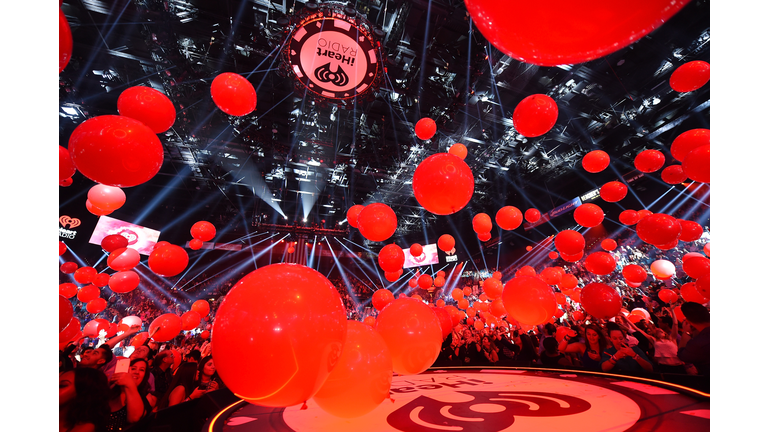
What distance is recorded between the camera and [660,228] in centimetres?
302

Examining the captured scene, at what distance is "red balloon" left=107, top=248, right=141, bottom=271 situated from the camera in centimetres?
433

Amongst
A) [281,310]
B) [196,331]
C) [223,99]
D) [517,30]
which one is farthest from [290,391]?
[196,331]

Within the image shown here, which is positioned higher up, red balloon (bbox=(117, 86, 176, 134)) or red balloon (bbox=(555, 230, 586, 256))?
red balloon (bbox=(117, 86, 176, 134))

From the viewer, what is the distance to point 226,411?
8.68ft

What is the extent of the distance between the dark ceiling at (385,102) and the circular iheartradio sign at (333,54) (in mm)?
426

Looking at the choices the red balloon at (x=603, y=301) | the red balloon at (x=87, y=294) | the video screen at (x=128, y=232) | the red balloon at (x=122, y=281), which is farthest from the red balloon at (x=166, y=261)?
the video screen at (x=128, y=232)

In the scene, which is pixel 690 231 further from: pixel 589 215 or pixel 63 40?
pixel 63 40

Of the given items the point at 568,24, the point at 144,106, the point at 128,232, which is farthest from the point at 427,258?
the point at 568,24

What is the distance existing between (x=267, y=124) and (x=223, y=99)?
350cm

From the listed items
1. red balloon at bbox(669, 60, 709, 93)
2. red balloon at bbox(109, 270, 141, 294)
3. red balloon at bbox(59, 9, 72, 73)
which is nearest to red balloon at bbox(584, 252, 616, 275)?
red balloon at bbox(669, 60, 709, 93)

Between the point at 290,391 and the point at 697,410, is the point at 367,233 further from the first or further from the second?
the point at 697,410

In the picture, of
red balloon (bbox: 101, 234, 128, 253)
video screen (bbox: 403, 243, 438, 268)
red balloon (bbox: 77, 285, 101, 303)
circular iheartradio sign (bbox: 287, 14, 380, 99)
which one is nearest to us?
circular iheartradio sign (bbox: 287, 14, 380, 99)

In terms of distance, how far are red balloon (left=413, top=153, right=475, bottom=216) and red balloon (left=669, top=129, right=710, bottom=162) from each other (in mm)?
1978

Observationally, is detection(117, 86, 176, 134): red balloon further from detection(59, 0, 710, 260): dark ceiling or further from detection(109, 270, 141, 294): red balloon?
detection(109, 270, 141, 294): red balloon
